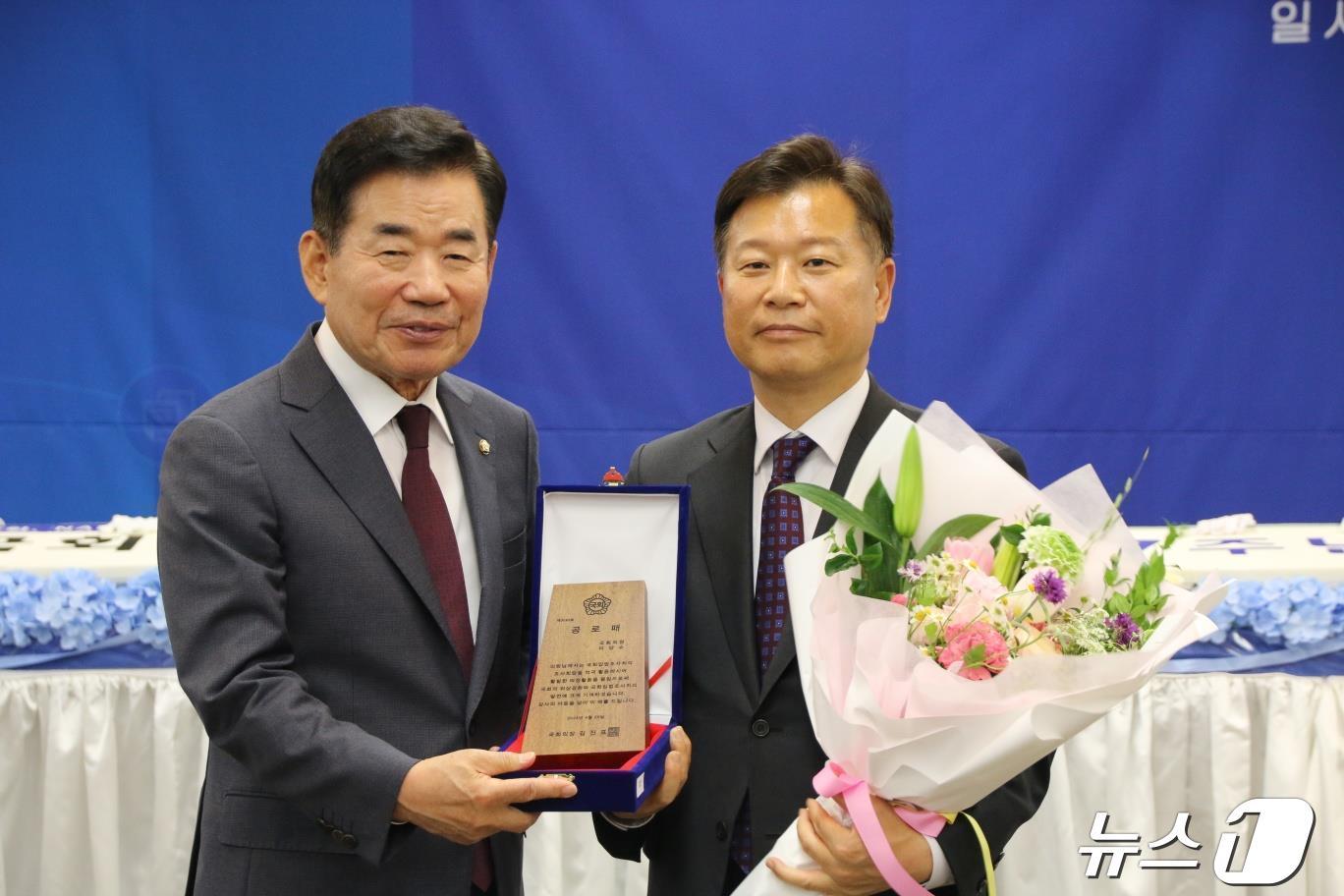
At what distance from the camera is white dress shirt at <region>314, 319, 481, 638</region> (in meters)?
1.58

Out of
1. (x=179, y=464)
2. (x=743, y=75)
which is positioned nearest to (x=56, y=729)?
(x=179, y=464)

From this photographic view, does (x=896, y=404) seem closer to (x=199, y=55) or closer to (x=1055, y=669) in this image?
(x=1055, y=669)

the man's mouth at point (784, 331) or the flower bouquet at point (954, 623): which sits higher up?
the man's mouth at point (784, 331)

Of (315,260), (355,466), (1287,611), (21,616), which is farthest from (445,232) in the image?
(1287,611)

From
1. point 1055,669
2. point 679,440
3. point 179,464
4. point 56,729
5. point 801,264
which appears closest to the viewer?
point 1055,669

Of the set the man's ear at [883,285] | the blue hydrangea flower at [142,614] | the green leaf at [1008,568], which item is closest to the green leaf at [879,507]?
the green leaf at [1008,568]

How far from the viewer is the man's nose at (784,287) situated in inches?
63.5

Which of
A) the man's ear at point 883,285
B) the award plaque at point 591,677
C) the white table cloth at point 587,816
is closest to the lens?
the award plaque at point 591,677

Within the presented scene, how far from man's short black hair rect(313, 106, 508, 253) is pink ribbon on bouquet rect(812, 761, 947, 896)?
0.86 metres

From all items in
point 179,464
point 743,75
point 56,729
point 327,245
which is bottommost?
point 56,729

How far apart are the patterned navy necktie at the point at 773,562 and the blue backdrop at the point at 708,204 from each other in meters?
1.93

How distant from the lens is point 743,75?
11.5 ft

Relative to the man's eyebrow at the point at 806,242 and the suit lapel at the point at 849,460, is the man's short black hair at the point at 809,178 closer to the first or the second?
the man's eyebrow at the point at 806,242

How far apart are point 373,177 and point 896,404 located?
75 cm
